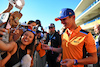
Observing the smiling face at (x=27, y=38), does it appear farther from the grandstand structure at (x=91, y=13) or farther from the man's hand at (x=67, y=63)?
the grandstand structure at (x=91, y=13)

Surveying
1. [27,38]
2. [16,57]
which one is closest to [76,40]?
[27,38]

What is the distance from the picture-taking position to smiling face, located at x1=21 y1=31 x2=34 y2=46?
1546 mm

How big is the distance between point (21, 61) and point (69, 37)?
1015 mm

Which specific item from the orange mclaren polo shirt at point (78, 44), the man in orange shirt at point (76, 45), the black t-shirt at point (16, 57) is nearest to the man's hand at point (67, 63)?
the man in orange shirt at point (76, 45)

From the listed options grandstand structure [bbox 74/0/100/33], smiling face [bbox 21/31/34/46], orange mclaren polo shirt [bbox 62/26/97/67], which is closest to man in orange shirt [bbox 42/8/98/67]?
orange mclaren polo shirt [bbox 62/26/97/67]

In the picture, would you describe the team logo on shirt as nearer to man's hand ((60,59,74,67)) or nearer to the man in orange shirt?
the man in orange shirt

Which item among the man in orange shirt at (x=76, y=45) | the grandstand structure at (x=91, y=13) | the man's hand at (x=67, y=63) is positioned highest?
the grandstand structure at (x=91, y=13)

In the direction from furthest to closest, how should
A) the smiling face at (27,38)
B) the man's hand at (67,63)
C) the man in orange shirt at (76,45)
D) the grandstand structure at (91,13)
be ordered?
the grandstand structure at (91,13), the smiling face at (27,38), the man in orange shirt at (76,45), the man's hand at (67,63)

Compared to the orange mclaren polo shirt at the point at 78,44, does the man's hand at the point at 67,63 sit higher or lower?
lower

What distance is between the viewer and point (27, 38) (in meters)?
1.57

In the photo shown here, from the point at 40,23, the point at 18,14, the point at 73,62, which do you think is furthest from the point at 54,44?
the point at 18,14

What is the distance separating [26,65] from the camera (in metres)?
1.37

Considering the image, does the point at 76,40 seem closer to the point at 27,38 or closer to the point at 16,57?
the point at 27,38

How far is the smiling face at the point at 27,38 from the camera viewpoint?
1.55m
